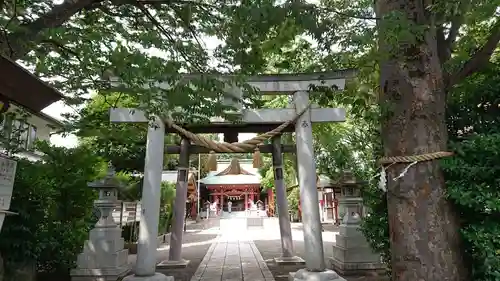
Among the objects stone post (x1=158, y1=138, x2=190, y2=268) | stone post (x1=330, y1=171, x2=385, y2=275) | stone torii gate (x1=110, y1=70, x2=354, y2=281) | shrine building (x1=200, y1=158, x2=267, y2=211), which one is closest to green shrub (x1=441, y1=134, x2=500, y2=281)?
stone torii gate (x1=110, y1=70, x2=354, y2=281)

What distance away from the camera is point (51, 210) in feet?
23.4

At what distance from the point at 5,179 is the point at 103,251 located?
4637 mm

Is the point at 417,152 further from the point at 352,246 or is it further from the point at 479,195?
the point at 352,246

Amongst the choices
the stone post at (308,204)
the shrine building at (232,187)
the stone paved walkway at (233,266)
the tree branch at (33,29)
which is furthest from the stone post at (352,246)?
the shrine building at (232,187)

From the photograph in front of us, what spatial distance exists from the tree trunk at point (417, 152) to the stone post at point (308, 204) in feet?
9.71

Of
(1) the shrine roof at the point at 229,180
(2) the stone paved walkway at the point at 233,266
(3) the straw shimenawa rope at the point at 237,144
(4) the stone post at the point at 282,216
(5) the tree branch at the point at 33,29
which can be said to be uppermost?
(1) the shrine roof at the point at 229,180

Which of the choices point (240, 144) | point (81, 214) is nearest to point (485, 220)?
point (240, 144)

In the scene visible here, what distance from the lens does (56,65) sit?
16.5 feet

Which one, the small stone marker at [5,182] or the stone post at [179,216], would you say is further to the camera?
the stone post at [179,216]

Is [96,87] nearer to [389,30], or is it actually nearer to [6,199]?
[6,199]

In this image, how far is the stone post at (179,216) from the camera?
27.2 ft

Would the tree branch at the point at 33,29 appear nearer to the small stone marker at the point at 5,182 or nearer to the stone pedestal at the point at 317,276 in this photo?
the small stone marker at the point at 5,182

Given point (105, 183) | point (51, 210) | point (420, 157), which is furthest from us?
point (105, 183)

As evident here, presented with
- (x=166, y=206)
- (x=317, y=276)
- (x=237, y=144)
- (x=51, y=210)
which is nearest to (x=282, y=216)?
(x=237, y=144)
